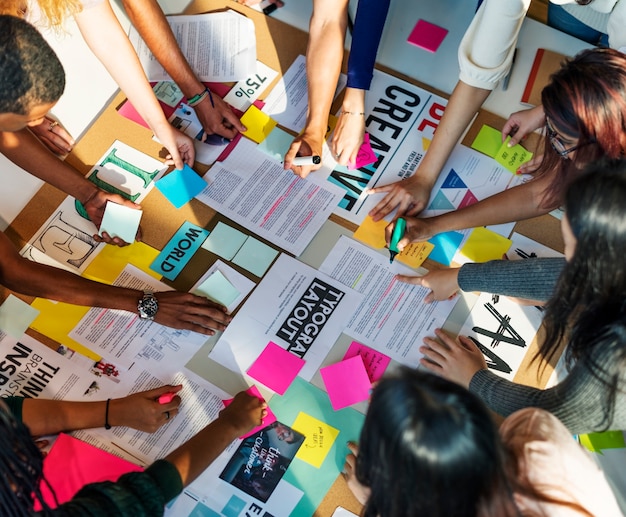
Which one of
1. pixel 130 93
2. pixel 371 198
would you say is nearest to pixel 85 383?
pixel 130 93

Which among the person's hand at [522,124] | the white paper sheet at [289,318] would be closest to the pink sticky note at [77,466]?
the white paper sheet at [289,318]

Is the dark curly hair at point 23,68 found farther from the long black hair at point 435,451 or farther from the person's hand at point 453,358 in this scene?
the person's hand at point 453,358

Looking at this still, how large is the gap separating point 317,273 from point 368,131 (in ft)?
1.30

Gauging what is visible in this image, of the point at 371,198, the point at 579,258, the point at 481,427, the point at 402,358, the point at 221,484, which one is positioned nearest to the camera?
the point at 481,427

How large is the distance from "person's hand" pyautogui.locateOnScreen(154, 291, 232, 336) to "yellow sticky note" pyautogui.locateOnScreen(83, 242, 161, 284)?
91 millimetres

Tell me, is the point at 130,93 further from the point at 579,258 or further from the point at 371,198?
the point at 579,258

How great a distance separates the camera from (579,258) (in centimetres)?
87

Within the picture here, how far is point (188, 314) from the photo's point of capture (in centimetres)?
131

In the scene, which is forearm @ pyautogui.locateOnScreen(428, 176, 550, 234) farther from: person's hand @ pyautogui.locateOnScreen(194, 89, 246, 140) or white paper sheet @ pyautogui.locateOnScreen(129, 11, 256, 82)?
white paper sheet @ pyautogui.locateOnScreen(129, 11, 256, 82)

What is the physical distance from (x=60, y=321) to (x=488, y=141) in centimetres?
107

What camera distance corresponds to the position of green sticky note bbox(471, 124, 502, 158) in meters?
1.49

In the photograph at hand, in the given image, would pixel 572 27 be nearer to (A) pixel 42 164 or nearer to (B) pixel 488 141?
(B) pixel 488 141

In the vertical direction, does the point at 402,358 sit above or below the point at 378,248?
below

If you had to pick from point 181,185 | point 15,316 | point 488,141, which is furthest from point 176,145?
point 488,141
